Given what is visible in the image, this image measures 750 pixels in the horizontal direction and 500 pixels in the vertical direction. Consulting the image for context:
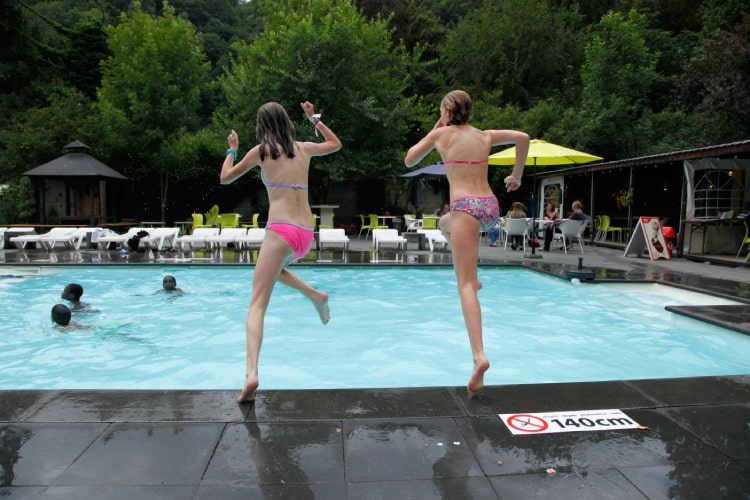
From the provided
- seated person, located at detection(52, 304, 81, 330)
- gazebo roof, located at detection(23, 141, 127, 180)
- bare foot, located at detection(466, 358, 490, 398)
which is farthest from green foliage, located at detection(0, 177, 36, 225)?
bare foot, located at detection(466, 358, 490, 398)

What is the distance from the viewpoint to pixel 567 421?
271cm

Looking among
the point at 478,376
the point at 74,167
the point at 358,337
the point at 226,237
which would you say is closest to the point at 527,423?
the point at 478,376

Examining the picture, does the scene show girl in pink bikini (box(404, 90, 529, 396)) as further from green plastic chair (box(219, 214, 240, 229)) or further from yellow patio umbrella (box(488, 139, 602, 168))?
green plastic chair (box(219, 214, 240, 229))

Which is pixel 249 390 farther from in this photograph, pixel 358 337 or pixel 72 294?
pixel 72 294

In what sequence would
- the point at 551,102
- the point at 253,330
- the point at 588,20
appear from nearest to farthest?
the point at 253,330 < the point at 551,102 < the point at 588,20

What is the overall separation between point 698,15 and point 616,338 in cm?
2577

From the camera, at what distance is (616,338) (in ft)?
19.7

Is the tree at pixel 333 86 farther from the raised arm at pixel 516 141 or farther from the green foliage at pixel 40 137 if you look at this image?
the raised arm at pixel 516 141

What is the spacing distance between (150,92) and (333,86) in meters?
6.18

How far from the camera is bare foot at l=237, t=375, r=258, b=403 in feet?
9.47

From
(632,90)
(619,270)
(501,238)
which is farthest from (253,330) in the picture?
(632,90)

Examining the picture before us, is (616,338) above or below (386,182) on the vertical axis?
below

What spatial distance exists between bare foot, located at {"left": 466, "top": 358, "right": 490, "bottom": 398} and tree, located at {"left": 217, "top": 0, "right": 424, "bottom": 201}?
48.2 feet

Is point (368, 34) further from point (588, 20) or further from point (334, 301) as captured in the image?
point (588, 20)
